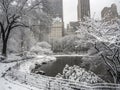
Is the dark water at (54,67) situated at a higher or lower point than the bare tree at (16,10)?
lower

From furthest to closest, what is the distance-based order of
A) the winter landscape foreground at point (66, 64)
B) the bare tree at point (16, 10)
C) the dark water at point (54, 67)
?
the dark water at point (54, 67)
the bare tree at point (16, 10)
the winter landscape foreground at point (66, 64)

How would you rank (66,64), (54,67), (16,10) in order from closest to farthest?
(66,64) < (16,10) < (54,67)

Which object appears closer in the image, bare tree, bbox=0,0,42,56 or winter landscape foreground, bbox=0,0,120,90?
winter landscape foreground, bbox=0,0,120,90

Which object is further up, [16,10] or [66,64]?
[16,10]

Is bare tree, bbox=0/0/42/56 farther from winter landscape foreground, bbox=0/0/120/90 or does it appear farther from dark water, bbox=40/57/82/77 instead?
dark water, bbox=40/57/82/77

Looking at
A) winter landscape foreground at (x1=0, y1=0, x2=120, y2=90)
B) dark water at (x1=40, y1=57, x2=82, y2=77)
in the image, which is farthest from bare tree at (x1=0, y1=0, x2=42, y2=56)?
dark water at (x1=40, y1=57, x2=82, y2=77)

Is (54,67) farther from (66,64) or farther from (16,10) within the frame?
(16,10)

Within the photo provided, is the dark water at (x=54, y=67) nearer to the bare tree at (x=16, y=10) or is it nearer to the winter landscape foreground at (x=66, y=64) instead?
the winter landscape foreground at (x=66, y=64)

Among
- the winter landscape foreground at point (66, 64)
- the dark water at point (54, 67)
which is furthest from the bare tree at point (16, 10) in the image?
the dark water at point (54, 67)

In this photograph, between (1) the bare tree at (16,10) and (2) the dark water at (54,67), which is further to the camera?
(2) the dark water at (54,67)

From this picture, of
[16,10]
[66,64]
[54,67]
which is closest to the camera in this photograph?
[66,64]

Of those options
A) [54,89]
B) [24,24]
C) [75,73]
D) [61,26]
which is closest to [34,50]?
[24,24]

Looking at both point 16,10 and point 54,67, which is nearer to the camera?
point 16,10

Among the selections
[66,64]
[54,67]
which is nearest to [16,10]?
[66,64]
